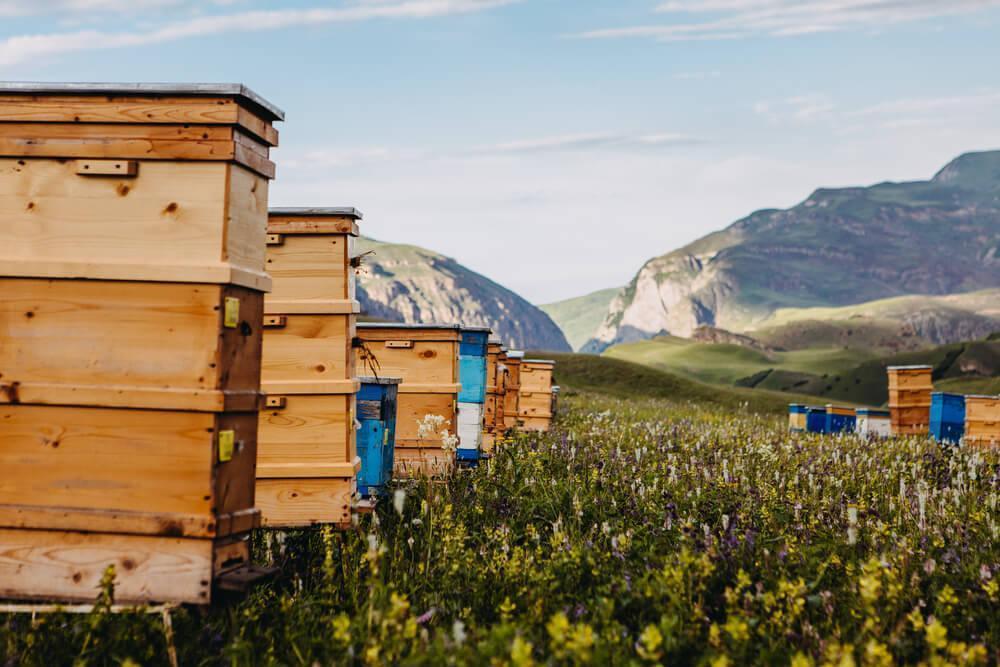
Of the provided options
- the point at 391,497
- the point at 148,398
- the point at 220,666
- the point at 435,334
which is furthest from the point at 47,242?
the point at 435,334

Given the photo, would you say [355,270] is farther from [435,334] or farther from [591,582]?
[591,582]

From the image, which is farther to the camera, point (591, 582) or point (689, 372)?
point (689, 372)

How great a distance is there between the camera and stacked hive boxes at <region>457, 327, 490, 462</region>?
11.6m

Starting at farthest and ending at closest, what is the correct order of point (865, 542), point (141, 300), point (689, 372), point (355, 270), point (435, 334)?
point (689, 372) < point (435, 334) < point (355, 270) < point (865, 542) < point (141, 300)

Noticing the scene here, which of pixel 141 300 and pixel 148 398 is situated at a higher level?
pixel 141 300

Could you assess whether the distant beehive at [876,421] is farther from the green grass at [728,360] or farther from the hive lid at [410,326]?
the green grass at [728,360]

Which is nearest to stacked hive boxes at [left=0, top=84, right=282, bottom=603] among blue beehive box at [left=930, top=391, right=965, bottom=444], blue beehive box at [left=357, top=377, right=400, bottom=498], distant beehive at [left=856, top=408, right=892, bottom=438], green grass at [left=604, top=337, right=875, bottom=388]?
blue beehive box at [left=357, top=377, right=400, bottom=498]

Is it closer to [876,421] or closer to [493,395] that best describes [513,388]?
[493,395]

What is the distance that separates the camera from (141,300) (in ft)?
17.7

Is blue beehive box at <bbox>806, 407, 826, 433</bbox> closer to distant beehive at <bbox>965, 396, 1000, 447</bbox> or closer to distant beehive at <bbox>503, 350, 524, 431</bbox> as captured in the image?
distant beehive at <bbox>965, 396, 1000, 447</bbox>

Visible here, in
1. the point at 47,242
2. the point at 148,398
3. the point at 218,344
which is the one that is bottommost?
the point at 148,398

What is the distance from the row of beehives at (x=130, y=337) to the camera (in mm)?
5230

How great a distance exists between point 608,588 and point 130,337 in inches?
136

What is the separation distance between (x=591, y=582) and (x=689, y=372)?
81.5 meters
